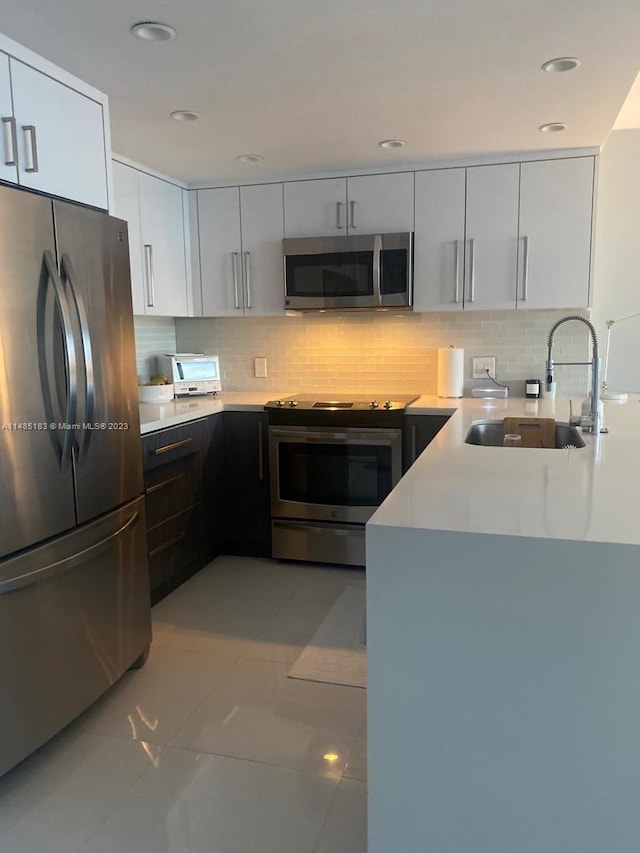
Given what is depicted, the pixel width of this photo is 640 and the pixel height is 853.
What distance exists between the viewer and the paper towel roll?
3684 millimetres

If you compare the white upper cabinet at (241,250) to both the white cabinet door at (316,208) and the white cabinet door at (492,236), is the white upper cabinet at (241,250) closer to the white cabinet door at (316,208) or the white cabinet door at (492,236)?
the white cabinet door at (316,208)

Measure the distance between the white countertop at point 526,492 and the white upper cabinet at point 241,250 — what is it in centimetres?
189

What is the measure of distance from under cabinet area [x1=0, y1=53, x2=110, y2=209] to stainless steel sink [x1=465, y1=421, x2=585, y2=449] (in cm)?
176

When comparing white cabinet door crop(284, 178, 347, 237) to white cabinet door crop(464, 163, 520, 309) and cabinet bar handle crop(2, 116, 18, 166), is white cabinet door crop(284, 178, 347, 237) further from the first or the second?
cabinet bar handle crop(2, 116, 18, 166)

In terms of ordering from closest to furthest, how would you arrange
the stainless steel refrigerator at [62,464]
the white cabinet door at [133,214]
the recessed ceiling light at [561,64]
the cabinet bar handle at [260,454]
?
the stainless steel refrigerator at [62,464] < the recessed ceiling light at [561,64] < the white cabinet door at [133,214] < the cabinet bar handle at [260,454]

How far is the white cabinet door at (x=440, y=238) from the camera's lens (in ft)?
11.4

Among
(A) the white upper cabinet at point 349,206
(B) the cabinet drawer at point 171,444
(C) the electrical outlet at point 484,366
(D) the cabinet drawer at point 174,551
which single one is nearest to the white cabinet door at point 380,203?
(A) the white upper cabinet at point 349,206

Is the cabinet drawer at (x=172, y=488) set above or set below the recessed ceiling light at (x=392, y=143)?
below

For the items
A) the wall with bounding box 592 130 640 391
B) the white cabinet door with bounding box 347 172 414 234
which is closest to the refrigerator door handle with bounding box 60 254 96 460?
the white cabinet door with bounding box 347 172 414 234

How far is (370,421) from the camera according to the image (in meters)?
3.42

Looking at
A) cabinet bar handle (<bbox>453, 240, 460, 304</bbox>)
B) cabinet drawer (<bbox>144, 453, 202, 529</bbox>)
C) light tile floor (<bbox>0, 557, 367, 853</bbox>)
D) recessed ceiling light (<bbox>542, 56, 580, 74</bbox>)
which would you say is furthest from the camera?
cabinet bar handle (<bbox>453, 240, 460, 304</bbox>)

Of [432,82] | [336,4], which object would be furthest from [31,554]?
[432,82]

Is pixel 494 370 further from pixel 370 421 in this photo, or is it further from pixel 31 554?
pixel 31 554

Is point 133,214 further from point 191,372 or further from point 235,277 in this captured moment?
point 191,372
